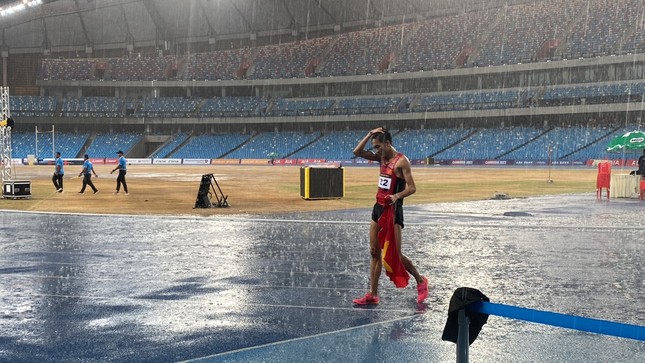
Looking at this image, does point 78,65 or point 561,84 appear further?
point 78,65

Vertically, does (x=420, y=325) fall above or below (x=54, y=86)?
below

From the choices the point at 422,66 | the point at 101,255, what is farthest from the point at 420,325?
the point at 422,66

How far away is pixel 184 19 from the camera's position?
89875 millimetres

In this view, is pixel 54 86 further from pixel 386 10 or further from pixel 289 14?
pixel 386 10

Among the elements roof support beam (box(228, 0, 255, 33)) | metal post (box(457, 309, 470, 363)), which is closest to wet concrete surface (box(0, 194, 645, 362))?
metal post (box(457, 309, 470, 363))

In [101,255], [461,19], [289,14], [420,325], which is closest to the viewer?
[420,325]

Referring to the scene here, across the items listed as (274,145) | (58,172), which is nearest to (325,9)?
(274,145)

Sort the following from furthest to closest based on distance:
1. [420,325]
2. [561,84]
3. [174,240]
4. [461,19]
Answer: [461,19]
[561,84]
[174,240]
[420,325]

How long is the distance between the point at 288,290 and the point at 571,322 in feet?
18.3

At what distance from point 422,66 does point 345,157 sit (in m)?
14.3

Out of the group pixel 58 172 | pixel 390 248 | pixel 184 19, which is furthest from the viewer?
pixel 184 19

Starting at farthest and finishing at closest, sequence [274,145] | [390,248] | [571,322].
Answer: [274,145], [390,248], [571,322]

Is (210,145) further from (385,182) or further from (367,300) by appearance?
(367,300)

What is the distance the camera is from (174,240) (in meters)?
13.5
